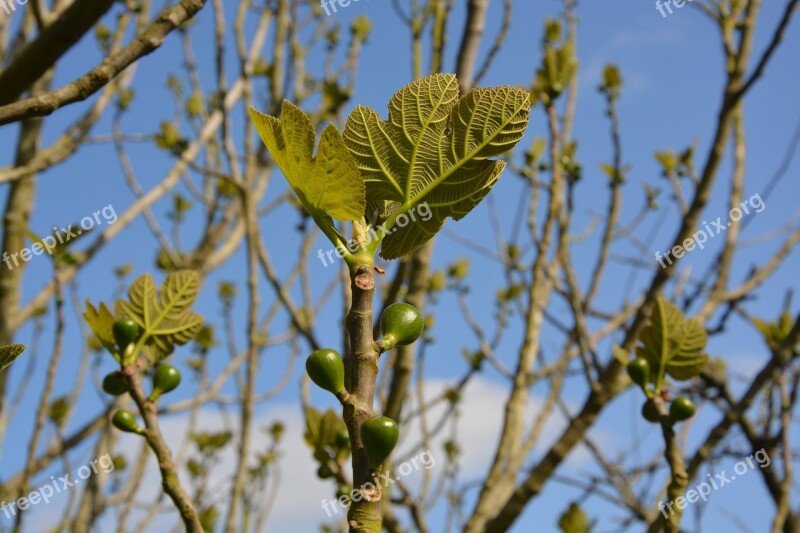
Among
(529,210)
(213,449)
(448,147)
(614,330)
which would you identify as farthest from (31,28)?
(448,147)

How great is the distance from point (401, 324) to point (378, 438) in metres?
0.17

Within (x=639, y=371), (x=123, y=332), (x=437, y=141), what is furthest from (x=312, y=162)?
(x=639, y=371)

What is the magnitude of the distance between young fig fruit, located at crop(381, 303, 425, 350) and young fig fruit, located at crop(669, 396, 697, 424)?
1.64 ft

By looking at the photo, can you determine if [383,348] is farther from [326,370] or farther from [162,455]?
[162,455]

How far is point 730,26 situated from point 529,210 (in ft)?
4.18

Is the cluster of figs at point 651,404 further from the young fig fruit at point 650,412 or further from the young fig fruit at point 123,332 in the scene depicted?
the young fig fruit at point 123,332

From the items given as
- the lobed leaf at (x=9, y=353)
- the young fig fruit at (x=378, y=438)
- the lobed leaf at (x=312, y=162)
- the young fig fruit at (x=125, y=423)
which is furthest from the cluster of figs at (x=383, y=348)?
the young fig fruit at (x=125, y=423)

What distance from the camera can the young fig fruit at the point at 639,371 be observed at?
1.12 metres

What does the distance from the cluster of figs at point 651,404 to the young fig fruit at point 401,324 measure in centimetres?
50

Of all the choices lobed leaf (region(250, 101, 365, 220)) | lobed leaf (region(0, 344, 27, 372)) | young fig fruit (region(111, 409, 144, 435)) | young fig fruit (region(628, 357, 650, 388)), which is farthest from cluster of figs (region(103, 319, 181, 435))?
young fig fruit (region(628, 357, 650, 388))

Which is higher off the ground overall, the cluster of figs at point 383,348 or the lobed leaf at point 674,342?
the lobed leaf at point 674,342

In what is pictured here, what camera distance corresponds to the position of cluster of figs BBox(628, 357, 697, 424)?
1.05 metres

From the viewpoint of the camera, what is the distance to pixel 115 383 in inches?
39.8
